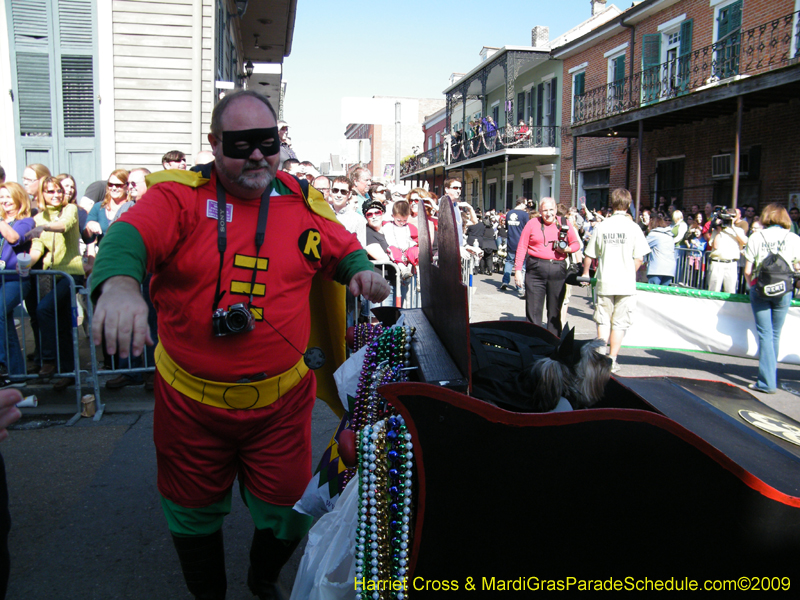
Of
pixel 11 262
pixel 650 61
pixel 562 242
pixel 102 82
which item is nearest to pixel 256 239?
pixel 11 262

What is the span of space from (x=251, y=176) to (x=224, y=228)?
0.66ft

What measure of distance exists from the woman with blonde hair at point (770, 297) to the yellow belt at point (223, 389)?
17.3ft

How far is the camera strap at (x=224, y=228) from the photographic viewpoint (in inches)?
82.0

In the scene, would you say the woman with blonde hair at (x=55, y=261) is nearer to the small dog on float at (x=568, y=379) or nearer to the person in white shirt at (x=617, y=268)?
the small dog on float at (x=568, y=379)

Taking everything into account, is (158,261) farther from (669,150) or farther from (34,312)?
(669,150)

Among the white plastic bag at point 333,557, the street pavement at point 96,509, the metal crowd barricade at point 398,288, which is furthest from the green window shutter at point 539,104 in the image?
the white plastic bag at point 333,557

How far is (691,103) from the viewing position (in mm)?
14344

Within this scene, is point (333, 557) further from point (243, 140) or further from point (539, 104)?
point (539, 104)

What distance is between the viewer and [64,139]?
9.21 m

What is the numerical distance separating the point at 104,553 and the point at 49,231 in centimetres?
327

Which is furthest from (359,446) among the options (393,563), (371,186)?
(371,186)

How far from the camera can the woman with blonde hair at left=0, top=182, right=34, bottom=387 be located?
4.96 metres

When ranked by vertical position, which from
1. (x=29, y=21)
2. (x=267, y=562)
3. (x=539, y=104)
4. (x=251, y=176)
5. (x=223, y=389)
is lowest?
(x=267, y=562)

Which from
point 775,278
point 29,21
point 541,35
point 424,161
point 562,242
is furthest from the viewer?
point 424,161
